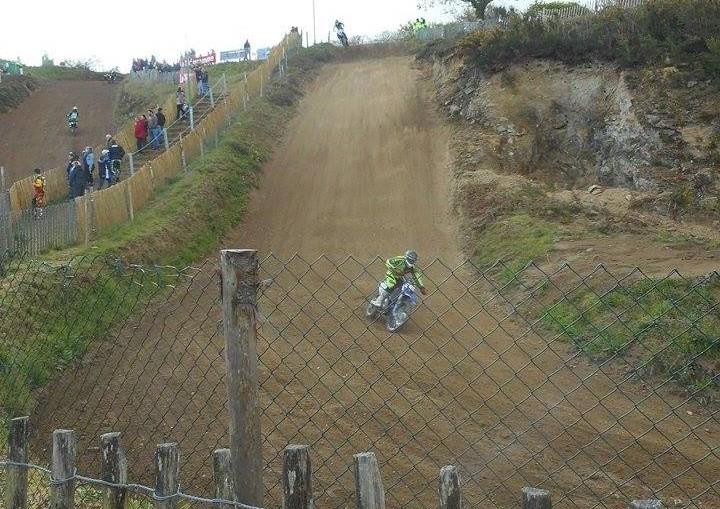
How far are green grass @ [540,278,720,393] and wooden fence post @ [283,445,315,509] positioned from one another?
6983 mm

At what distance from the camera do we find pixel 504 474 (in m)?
7.64

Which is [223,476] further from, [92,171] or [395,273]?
[92,171]

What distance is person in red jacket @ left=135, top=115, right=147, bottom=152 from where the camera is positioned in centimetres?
2405

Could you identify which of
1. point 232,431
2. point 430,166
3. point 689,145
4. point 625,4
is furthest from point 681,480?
point 625,4

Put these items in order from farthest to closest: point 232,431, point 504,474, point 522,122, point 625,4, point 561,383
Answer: point 625,4, point 522,122, point 561,383, point 504,474, point 232,431

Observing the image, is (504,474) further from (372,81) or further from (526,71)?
(372,81)

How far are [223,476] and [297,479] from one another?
0.43 m

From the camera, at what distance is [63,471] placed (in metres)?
3.97

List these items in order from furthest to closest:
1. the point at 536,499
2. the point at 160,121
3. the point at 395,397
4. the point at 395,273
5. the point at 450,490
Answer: the point at 160,121 → the point at 395,273 → the point at 395,397 → the point at 450,490 → the point at 536,499

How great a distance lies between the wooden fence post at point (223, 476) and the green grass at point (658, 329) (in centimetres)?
698

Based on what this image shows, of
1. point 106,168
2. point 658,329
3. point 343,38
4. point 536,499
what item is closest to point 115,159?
point 106,168

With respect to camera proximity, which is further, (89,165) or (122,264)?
(89,165)

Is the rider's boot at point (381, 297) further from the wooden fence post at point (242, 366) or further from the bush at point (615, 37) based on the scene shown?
the bush at point (615, 37)

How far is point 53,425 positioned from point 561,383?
7.15 meters
